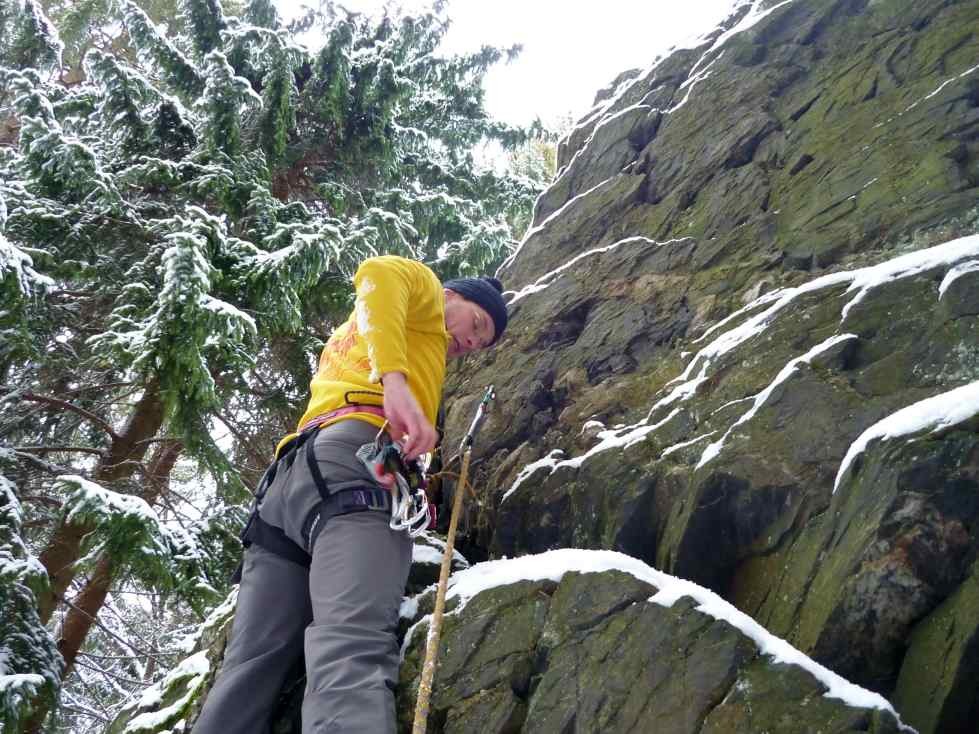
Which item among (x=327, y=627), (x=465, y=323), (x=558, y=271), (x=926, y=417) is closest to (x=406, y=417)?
(x=327, y=627)

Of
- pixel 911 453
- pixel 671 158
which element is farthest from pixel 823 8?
pixel 911 453

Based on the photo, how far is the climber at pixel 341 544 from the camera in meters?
2.55

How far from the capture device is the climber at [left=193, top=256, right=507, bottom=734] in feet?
8.38

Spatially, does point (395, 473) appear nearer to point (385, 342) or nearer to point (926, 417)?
point (385, 342)

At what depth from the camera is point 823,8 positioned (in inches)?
247

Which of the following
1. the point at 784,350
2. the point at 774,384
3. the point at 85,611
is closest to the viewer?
the point at 774,384

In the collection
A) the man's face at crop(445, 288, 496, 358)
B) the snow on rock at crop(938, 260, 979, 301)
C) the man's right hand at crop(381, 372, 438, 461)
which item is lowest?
the man's right hand at crop(381, 372, 438, 461)

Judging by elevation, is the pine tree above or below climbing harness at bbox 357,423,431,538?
above

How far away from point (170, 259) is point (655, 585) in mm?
4196

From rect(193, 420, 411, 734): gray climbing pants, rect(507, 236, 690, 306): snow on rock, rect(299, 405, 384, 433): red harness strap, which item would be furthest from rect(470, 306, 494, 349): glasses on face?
rect(507, 236, 690, 306): snow on rock

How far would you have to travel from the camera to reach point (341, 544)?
2.84 metres

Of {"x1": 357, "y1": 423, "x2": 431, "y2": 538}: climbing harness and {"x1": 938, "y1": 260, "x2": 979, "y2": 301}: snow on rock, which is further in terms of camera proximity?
{"x1": 938, "y1": 260, "x2": 979, "y2": 301}: snow on rock

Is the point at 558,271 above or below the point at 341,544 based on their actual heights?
above

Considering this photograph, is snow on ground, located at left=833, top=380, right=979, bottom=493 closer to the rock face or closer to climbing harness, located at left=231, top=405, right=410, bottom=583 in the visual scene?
the rock face
